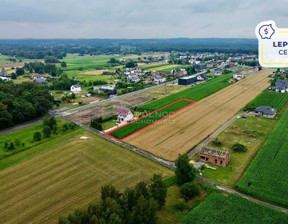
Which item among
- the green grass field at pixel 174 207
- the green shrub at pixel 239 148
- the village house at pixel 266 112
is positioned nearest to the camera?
the green grass field at pixel 174 207

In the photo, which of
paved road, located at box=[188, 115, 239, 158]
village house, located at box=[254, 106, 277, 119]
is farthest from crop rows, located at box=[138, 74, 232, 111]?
paved road, located at box=[188, 115, 239, 158]

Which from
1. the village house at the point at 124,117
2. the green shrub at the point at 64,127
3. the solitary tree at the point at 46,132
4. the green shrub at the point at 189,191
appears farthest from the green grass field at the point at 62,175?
the village house at the point at 124,117

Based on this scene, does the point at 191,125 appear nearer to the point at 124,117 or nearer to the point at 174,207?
the point at 124,117

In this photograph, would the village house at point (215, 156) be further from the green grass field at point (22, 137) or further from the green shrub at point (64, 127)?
the green grass field at point (22, 137)

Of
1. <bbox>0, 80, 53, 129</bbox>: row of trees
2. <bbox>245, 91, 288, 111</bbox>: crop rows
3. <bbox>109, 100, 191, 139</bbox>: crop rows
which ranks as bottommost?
<bbox>109, 100, 191, 139</bbox>: crop rows

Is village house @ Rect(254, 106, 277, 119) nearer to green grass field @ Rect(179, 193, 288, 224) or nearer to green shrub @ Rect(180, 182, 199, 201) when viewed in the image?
green grass field @ Rect(179, 193, 288, 224)
